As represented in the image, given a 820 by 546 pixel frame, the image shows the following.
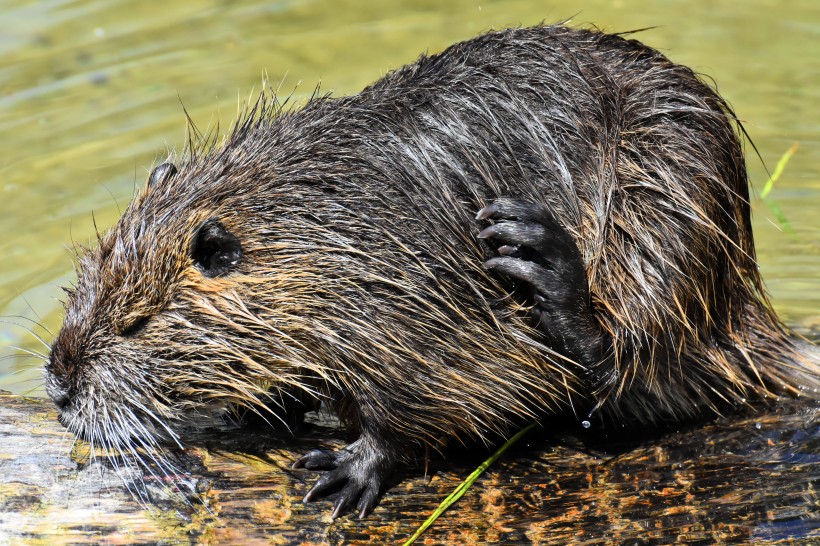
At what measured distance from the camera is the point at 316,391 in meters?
3.53

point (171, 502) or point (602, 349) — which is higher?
point (602, 349)

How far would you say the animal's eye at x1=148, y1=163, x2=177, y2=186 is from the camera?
374 cm

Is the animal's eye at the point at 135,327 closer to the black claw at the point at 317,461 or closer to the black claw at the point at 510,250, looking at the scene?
the black claw at the point at 317,461

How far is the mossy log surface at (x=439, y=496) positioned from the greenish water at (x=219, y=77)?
74.3 inches

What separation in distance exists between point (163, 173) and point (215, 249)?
48 centimetres

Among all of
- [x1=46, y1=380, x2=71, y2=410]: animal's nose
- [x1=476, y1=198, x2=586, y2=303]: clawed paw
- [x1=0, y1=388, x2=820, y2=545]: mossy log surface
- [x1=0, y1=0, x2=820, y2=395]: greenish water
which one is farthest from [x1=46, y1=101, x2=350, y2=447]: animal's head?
[x1=0, y1=0, x2=820, y2=395]: greenish water

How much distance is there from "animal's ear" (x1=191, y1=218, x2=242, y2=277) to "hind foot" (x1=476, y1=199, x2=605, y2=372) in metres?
0.80

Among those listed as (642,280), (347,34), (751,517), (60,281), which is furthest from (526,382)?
(347,34)

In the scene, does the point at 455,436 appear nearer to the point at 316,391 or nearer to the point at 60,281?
the point at 316,391

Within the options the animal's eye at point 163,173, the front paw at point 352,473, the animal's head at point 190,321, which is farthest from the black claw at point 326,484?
the animal's eye at point 163,173

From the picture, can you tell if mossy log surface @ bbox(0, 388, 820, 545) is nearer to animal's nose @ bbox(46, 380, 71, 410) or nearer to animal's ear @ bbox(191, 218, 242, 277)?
animal's nose @ bbox(46, 380, 71, 410)

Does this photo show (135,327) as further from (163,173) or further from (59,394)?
(163,173)

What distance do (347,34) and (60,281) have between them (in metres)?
3.07

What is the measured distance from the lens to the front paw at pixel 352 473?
328cm
